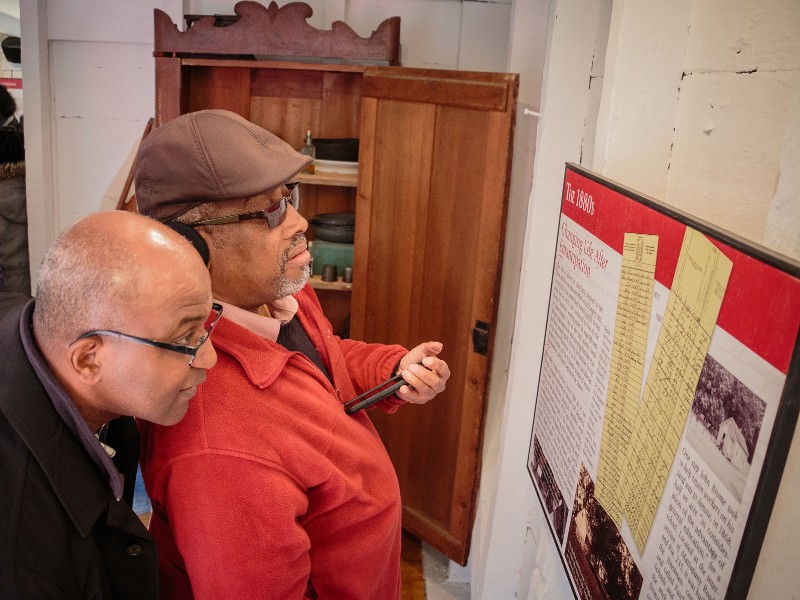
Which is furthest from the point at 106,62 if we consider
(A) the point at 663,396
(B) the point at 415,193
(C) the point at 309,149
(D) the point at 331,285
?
(A) the point at 663,396

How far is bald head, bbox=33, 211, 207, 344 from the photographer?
98cm

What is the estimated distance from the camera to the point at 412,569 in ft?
10.1

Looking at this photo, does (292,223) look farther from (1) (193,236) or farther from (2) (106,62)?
(2) (106,62)

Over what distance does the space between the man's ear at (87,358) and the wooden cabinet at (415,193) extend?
5.38ft

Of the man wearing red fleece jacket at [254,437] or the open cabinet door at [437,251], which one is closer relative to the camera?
the man wearing red fleece jacket at [254,437]

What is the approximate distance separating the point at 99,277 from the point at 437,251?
1.83m

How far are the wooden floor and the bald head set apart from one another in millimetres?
→ 2112

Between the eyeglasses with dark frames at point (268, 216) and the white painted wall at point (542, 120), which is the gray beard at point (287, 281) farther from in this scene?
the white painted wall at point (542, 120)

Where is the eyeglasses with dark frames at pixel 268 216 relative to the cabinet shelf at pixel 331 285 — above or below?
above

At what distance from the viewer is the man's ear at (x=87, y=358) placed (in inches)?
39.4

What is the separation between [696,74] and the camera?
1.21 m

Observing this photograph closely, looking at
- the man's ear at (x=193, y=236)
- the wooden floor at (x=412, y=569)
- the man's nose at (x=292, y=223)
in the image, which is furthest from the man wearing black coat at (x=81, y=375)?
the wooden floor at (x=412, y=569)

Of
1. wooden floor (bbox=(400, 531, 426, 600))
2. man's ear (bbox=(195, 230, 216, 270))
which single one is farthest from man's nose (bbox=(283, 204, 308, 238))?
wooden floor (bbox=(400, 531, 426, 600))

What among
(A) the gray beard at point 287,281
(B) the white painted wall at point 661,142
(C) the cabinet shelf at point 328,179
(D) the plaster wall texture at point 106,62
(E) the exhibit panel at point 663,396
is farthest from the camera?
(D) the plaster wall texture at point 106,62
